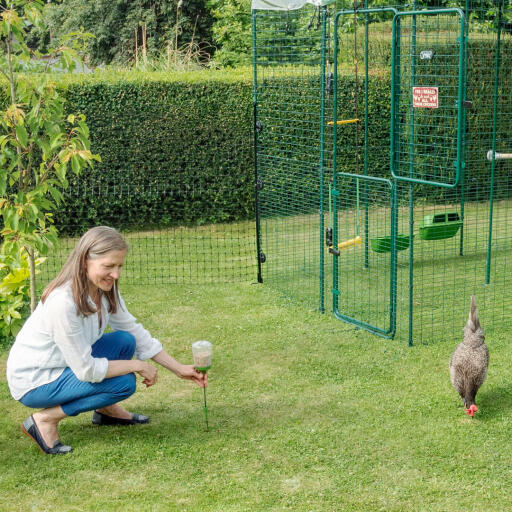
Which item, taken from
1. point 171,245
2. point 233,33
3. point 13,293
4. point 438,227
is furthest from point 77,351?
point 233,33

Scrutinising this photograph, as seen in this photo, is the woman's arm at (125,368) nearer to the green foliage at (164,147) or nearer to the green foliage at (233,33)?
the green foliage at (164,147)

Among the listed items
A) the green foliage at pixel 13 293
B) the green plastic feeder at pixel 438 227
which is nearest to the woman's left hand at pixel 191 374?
the green foliage at pixel 13 293

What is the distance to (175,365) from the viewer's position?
4488 millimetres

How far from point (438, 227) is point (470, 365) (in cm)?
336

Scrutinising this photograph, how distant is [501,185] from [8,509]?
32.0 feet

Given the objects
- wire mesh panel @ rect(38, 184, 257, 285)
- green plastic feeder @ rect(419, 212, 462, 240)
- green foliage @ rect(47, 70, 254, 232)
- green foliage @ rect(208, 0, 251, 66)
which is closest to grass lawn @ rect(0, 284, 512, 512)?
green plastic feeder @ rect(419, 212, 462, 240)

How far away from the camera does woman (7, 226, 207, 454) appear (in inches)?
161

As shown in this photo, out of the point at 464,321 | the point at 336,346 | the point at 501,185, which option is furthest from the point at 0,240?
the point at 501,185

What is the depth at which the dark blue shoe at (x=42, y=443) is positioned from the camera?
172 inches

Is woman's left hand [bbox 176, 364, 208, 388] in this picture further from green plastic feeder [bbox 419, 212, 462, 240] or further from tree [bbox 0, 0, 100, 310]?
green plastic feeder [bbox 419, 212, 462, 240]

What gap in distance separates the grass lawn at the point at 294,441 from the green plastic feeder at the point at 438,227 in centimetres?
186

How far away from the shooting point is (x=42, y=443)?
→ 4.38 meters

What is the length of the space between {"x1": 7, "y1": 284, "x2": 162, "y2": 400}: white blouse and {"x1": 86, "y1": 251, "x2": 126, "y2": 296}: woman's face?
6.1 inches

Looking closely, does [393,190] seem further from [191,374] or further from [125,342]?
[125,342]
